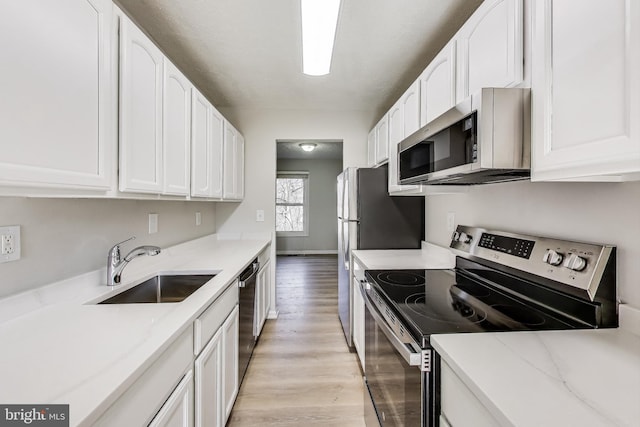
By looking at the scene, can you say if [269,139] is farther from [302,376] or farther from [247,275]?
[302,376]

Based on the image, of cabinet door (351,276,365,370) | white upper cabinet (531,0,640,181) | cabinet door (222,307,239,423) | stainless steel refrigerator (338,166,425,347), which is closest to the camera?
white upper cabinet (531,0,640,181)

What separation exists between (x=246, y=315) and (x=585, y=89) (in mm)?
2043

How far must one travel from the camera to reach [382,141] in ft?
8.69

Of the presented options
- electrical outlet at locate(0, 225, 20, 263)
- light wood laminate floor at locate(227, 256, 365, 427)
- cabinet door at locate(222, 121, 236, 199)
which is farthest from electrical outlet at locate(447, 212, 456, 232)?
electrical outlet at locate(0, 225, 20, 263)

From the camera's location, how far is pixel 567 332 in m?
0.91

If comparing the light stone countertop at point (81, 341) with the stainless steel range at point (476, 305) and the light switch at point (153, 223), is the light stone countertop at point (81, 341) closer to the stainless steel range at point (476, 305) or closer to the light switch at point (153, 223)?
the light switch at point (153, 223)

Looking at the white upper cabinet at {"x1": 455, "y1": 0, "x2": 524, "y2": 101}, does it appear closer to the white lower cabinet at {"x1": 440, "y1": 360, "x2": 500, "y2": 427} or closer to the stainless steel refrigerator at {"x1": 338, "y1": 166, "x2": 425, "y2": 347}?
the white lower cabinet at {"x1": 440, "y1": 360, "x2": 500, "y2": 427}

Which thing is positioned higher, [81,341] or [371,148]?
[371,148]

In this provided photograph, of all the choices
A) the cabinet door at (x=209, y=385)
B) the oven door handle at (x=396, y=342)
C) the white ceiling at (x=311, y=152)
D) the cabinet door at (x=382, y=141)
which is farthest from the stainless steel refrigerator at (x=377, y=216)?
the white ceiling at (x=311, y=152)

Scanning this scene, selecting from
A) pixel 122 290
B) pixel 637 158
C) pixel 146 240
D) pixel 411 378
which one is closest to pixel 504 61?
pixel 637 158

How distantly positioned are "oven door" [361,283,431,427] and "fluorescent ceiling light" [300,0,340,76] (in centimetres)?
145

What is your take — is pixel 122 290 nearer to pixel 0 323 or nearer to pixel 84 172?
pixel 0 323

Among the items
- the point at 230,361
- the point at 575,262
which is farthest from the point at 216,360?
the point at 575,262

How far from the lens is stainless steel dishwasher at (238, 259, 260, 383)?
1907 mm
